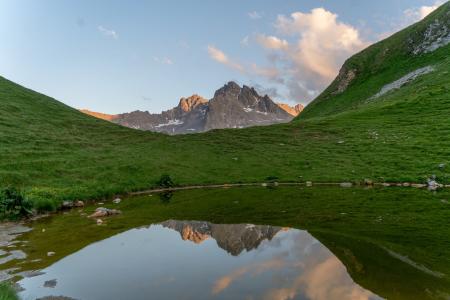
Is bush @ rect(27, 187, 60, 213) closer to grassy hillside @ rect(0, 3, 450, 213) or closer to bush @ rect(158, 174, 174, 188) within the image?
grassy hillside @ rect(0, 3, 450, 213)

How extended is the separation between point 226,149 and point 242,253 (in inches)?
2314

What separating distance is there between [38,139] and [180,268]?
206 feet

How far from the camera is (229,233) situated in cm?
2477

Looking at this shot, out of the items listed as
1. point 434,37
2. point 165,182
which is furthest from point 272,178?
point 434,37

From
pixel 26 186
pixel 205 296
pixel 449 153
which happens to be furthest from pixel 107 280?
pixel 449 153

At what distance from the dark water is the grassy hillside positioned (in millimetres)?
14567

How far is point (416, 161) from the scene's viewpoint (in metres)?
56.3

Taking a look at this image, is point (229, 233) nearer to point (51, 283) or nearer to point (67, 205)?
point (51, 283)

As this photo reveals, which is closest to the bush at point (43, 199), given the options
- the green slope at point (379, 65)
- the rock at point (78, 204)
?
the rock at point (78, 204)

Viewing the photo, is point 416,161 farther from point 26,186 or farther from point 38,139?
point 38,139

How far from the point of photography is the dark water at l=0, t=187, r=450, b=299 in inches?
569

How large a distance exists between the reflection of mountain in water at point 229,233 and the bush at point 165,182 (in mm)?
26074

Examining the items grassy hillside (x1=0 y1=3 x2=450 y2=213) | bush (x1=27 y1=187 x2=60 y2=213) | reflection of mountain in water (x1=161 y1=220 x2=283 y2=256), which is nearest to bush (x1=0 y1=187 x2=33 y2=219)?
bush (x1=27 y1=187 x2=60 y2=213)

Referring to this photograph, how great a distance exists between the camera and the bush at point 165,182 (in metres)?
54.9
